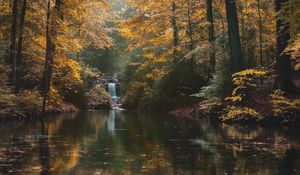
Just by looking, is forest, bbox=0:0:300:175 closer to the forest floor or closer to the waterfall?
the forest floor

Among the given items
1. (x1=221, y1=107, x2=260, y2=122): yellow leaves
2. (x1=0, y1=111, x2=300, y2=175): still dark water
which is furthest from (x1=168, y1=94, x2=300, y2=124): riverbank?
(x1=0, y1=111, x2=300, y2=175): still dark water

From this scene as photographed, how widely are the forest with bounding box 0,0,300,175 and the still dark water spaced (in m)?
0.03

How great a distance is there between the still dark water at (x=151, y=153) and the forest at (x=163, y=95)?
3 centimetres

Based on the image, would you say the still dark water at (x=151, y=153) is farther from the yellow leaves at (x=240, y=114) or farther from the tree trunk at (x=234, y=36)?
the tree trunk at (x=234, y=36)

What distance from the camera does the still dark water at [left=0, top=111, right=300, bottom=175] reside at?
7449 mm

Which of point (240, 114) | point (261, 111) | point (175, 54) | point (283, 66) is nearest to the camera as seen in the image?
point (261, 111)

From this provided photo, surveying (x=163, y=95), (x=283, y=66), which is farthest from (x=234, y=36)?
(x=163, y=95)

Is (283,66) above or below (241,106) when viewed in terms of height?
above

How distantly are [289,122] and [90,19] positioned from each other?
14.6m

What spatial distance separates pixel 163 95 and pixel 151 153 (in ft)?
61.1

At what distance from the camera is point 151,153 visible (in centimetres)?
936

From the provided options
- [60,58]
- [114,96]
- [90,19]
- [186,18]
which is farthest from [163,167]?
[114,96]

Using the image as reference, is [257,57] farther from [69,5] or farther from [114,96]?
[114,96]

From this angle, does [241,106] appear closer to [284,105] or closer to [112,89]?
[284,105]
